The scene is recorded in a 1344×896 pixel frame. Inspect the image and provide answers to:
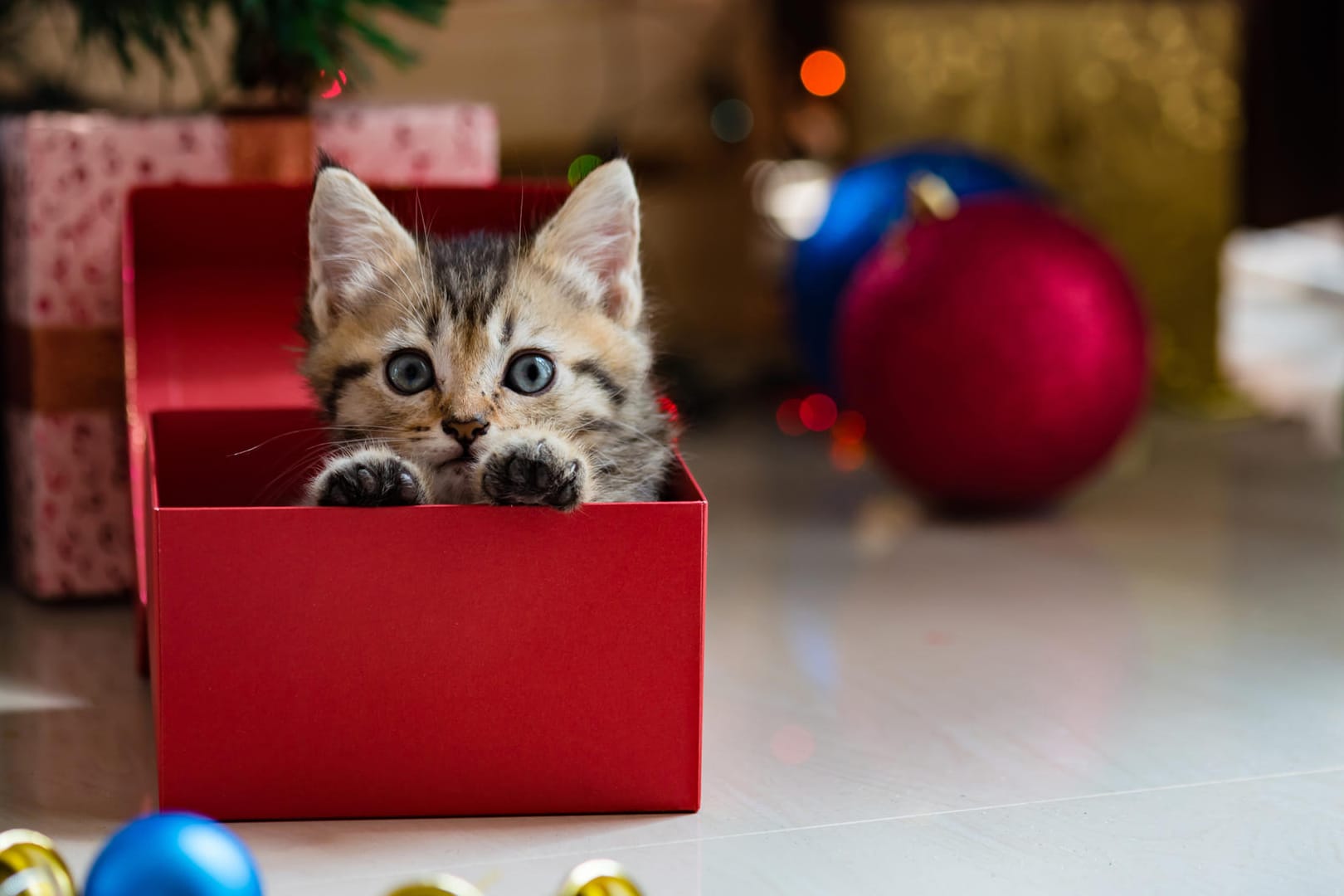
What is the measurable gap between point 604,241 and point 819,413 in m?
1.53

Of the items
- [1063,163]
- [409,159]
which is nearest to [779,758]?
[409,159]

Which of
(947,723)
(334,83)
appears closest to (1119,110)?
(334,83)

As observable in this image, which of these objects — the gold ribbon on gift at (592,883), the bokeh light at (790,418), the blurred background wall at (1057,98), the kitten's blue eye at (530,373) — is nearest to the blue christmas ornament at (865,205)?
the bokeh light at (790,418)

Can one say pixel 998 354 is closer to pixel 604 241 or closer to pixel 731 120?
pixel 604 241

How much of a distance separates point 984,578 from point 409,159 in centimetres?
83

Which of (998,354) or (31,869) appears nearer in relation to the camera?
(31,869)

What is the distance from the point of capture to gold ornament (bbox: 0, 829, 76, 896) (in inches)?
29.6

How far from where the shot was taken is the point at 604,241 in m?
1.08

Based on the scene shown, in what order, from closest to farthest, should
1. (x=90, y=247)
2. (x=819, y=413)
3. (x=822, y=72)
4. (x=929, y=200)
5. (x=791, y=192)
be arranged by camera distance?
(x=90, y=247), (x=929, y=200), (x=819, y=413), (x=791, y=192), (x=822, y=72)

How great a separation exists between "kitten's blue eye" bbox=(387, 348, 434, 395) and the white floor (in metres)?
0.31

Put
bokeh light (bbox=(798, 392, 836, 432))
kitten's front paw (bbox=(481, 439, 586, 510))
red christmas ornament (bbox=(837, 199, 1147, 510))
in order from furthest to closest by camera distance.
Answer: bokeh light (bbox=(798, 392, 836, 432))
red christmas ornament (bbox=(837, 199, 1147, 510))
kitten's front paw (bbox=(481, 439, 586, 510))

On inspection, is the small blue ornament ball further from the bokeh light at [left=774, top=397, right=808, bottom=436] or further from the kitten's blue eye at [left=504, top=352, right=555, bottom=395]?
the bokeh light at [left=774, top=397, right=808, bottom=436]

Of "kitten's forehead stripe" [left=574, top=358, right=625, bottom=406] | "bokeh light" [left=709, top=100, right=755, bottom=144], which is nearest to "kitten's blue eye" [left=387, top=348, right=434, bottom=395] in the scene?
"kitten's forehead stripe" [left=574, top=358, right=625, bottom=406]

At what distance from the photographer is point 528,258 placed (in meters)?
1.08
